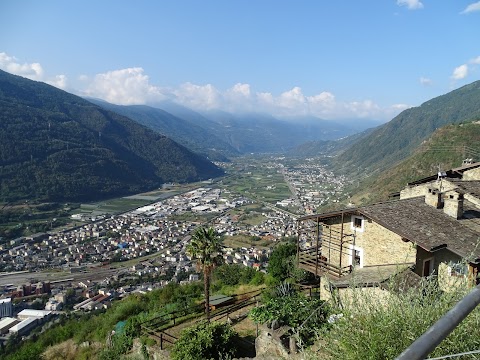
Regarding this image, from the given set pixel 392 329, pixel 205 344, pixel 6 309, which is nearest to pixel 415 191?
pixel 205 344

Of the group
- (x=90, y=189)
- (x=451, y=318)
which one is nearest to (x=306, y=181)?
→ (x=90, y=189)

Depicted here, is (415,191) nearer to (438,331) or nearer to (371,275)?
(371,275)

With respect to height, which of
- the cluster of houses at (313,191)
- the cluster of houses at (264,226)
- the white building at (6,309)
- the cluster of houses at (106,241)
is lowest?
the cluster of houses at (106,241)

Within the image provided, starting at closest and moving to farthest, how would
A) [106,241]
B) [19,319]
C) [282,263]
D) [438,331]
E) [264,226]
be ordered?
[438,331]
[282,263]
[19,319]
[106,241]
[264,226]

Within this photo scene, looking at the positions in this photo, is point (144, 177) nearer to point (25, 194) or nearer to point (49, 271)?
point (25, 194)

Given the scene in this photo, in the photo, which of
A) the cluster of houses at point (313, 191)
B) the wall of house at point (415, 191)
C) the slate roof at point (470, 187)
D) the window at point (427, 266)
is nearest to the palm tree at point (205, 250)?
the window at point (427, 266)

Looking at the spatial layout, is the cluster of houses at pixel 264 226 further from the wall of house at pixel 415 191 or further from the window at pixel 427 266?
the window at pixel 427 266

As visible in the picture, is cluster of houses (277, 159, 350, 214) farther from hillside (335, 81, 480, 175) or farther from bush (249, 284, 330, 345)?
bush (249, 284, 330, 345)

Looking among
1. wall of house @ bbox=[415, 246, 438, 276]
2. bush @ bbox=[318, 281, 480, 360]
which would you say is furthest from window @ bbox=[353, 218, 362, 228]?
bush @ bbox=[318, 281, 480, 360]
